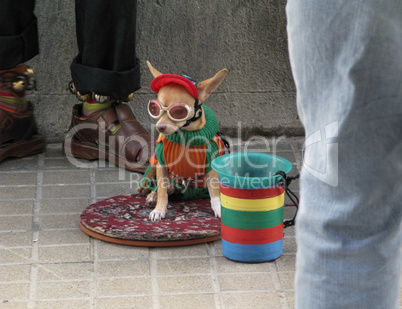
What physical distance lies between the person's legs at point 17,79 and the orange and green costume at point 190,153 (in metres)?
0.98

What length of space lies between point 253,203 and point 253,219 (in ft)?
0.20

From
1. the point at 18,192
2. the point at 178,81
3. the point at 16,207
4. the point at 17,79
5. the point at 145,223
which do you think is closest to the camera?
the point at 178,81

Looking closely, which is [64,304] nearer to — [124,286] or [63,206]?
[124,286]

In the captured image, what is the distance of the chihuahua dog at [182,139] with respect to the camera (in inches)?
98.7

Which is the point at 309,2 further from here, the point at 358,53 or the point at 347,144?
the point at 347,144

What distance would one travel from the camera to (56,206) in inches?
112

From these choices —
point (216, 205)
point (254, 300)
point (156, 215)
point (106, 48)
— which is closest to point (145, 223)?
point (156, 215)

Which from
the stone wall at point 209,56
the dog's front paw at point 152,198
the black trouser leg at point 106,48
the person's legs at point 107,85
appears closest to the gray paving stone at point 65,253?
the dog's front paw at point 152,198

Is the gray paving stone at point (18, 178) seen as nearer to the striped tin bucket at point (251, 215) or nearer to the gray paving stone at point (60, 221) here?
the gray paving stone at point (60, 221)

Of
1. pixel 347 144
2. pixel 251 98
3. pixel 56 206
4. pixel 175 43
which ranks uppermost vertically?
pixel 347 144

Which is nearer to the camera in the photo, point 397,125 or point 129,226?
point 397,125

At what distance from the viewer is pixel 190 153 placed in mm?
2627

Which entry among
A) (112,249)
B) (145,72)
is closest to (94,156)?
(145,72)

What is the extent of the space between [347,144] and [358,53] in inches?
6.1
